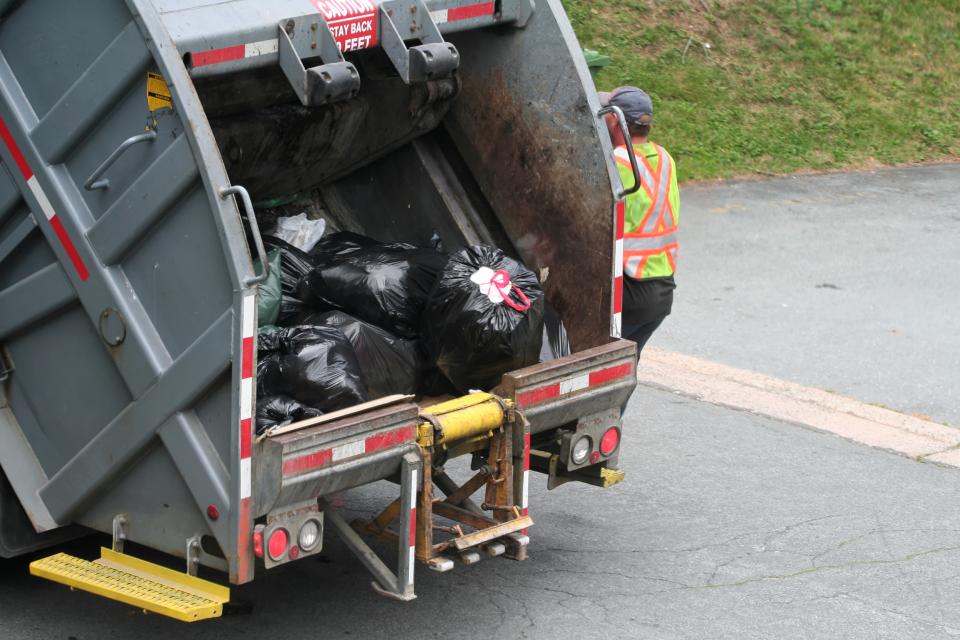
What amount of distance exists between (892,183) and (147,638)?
29.6 feet

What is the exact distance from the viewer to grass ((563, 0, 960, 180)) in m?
12.1

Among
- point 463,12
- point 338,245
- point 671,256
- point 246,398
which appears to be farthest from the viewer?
point 671,256

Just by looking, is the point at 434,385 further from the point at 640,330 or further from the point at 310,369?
the point at 640,330

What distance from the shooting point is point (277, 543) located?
4.02 m

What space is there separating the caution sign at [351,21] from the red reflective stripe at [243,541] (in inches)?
59.9

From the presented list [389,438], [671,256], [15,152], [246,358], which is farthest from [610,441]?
[15,152]

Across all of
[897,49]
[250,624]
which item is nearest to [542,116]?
[250,624]

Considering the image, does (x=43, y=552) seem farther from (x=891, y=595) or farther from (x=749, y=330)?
(x=749, y=330)

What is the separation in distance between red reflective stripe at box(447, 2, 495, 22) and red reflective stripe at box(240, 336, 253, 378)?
1.61 m

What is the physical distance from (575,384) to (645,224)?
3.54 ft

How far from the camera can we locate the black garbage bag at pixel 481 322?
15.5ft

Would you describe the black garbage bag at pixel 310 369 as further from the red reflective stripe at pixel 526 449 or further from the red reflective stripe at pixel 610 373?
the red reflective stripe at pixel 610 373

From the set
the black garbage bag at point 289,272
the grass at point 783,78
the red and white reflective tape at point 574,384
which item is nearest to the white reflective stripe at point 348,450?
the red and white reflective tape at point 574,384

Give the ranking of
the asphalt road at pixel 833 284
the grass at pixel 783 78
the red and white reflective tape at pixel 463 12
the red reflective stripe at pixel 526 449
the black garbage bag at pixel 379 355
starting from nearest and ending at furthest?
1. the red reflective stripe at pixel 526 449
2. the black garbage bag at pixel 379 355
3. the red and white reflective tape at pixel 463 12
4. the asphalt road at pixel 833 284
5. the grass at pixel 783 78
